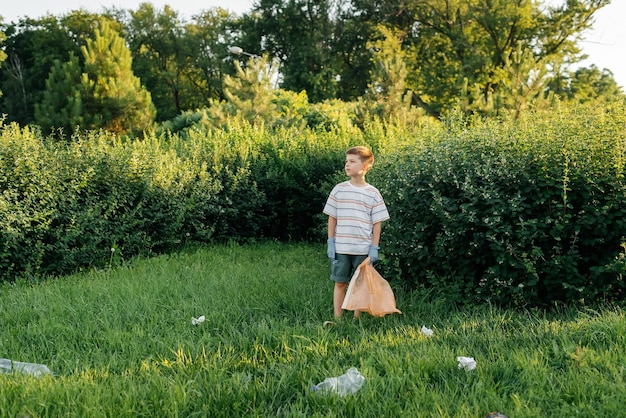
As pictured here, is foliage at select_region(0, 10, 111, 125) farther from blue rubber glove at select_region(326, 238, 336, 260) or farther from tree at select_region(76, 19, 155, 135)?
blue rubber glove at select_region(326, 238, 336, 260)

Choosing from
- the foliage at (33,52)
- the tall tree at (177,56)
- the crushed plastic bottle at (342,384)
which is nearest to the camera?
the crushed plastic bottle at (342,384)

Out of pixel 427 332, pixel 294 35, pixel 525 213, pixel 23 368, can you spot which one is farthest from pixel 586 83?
pixel 23 368

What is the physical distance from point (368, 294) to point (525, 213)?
1.71m

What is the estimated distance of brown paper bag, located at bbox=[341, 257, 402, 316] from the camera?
4.59 metres

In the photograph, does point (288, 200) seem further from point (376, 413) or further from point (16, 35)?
point (16, 35)

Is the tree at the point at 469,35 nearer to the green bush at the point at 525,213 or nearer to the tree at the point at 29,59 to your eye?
the tree at the point at 29,59

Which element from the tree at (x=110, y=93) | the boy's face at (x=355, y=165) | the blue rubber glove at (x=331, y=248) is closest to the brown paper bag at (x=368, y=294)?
the blue rubber glove at (x=331, y=248)

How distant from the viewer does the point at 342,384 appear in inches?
132

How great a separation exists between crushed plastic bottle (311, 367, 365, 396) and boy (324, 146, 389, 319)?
4.76 feet

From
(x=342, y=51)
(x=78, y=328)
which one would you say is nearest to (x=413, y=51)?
(x=342, y=51)

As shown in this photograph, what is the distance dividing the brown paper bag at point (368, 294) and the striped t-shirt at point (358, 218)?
254mm

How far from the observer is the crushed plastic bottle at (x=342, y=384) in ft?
10.8

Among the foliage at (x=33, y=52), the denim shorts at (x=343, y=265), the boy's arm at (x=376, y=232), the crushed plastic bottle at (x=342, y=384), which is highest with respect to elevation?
the foliage at (x=33, y=52)

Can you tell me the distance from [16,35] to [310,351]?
44.3 meters
